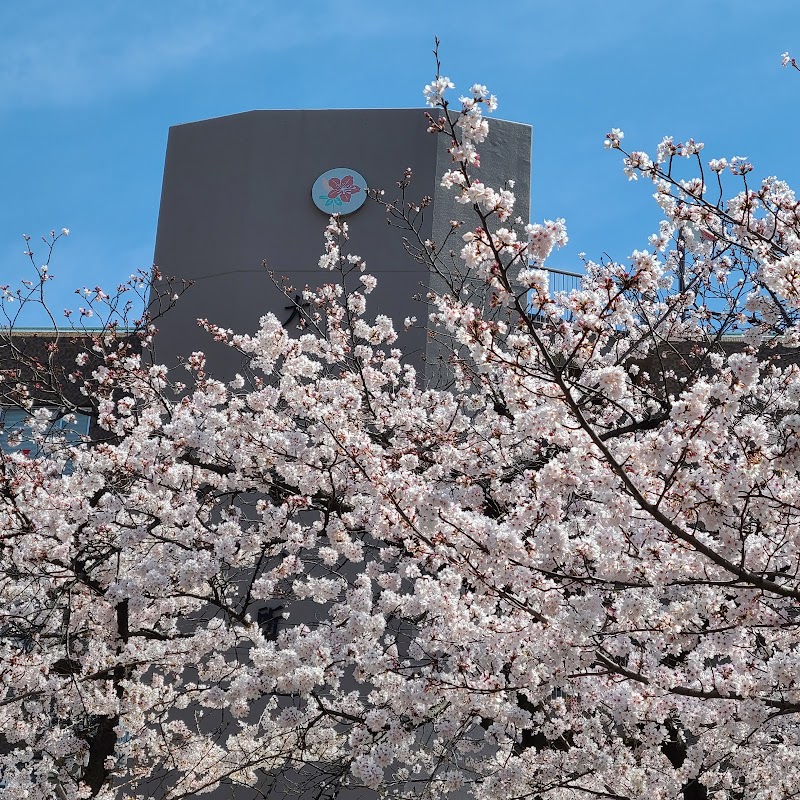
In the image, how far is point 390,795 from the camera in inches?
324

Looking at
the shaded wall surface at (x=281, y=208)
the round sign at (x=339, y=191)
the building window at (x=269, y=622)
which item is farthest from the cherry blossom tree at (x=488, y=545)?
the round sign at (x=339, y=191)

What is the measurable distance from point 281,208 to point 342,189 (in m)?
0.86

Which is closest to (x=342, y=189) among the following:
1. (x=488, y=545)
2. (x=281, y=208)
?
(x=281, y=208)

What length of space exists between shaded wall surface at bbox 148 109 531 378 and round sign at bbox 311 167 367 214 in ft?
0.29

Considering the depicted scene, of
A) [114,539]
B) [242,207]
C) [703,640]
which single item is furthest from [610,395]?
[242,207]

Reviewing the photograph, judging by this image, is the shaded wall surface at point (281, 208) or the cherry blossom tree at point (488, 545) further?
the shaded wall surface at point (281, 208)

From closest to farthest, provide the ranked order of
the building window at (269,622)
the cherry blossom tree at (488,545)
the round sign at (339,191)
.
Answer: the cherry blossom tree at (488,545) < the building window at (269,622) < the round sign at (339,191)

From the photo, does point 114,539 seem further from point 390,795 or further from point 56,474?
point 390,795

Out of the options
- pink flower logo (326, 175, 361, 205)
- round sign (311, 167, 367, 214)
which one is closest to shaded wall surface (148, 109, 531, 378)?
round sign (311, 167, 367, 214)

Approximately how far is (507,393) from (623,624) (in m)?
1.50

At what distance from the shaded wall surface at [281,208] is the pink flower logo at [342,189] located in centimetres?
20

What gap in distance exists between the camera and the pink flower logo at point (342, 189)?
464 inches

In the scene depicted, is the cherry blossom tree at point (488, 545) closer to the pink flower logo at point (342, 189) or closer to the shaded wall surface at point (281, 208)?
the shaded wall surface at point (281, 208)

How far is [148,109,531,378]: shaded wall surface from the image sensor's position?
11.5m
